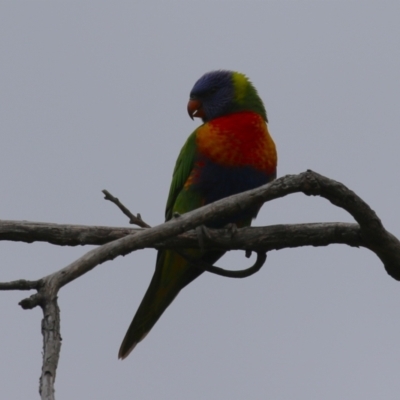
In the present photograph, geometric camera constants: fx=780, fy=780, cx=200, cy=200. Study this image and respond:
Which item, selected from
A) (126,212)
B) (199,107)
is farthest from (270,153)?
(126,212)

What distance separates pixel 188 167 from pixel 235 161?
0.39 m

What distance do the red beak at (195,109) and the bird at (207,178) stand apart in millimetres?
→ 332

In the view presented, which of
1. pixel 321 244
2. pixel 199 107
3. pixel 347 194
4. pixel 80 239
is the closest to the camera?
pixel 347 194

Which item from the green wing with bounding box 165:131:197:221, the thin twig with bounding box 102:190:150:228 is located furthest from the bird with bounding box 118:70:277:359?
the thin twig with bounding box 102:190:150:228

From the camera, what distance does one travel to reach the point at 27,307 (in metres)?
3.54

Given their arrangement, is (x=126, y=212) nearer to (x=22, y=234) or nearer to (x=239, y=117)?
(x=22, y=234)

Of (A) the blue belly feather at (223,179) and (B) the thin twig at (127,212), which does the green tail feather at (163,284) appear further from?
(B) the thin twig at (127,212)

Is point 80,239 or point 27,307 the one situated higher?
point 80,239

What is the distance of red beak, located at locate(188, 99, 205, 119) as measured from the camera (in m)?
7.04

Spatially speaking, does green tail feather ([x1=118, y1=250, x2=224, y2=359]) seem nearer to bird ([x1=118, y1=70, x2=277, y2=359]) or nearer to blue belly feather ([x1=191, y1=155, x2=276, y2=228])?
bird ([x1=118, y1=70, x2=277, y2=359])

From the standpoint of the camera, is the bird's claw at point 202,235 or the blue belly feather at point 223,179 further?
the blue belly feather at point 223,179

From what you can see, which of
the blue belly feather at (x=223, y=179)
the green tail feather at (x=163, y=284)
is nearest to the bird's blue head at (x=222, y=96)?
the blue belly feather at (x=223, y=179)

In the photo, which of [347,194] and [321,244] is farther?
[321,244]

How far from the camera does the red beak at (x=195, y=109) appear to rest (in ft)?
23.1
